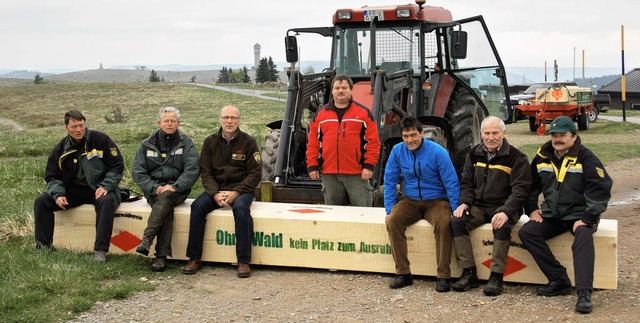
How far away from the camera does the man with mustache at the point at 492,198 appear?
621 cm

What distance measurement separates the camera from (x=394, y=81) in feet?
30.0

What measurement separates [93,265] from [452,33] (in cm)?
502

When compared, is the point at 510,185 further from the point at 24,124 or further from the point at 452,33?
the point at 24,124

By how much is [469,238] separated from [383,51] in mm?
3926

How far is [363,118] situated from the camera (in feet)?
24.0

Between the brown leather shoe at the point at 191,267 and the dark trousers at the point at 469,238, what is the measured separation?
7.71 feet

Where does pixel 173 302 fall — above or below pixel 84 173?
below

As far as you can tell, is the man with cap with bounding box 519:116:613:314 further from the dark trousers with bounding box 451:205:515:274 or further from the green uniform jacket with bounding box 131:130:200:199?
the green uniform jacket with bounding box 131:130:200:199

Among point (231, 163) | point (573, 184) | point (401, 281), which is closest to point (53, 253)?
point (231, 163)

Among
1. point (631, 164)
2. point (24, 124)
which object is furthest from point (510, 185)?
point (24, 124)

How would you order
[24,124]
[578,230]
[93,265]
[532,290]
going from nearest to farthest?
[578,230] < [532,290] < [93,265] < [24,124]

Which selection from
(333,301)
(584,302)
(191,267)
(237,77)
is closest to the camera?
(584,302)

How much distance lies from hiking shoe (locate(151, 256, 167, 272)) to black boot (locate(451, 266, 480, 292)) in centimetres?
262

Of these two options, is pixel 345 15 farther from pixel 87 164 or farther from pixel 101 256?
pixel 101 256
